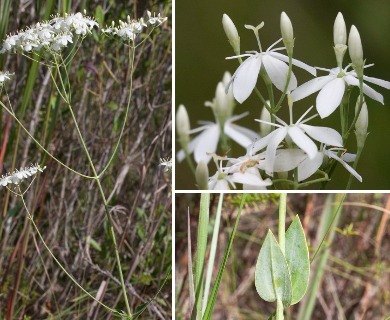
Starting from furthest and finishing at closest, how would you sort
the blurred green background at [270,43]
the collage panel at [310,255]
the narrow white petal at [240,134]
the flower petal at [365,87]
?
the collage panel at [310,255]
the blurred green background at [270,43]
the narrow white petal at [240,134]
the flower petal at [365,87]

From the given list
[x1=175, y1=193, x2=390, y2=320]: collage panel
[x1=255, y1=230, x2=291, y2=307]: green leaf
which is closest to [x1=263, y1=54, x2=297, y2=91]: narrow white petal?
[x1=255, y1=230, x2=291, y2=307]: green leaf

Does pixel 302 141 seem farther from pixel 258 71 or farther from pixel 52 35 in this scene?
pixel 52 35

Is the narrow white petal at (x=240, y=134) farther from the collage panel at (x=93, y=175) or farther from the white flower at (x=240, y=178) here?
the collage panel at (x=93, y=175)

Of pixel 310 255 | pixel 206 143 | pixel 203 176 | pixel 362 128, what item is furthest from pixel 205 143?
pixel 310 255

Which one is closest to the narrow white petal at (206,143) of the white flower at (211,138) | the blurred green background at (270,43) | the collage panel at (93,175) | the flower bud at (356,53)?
the white flower at (211,138)

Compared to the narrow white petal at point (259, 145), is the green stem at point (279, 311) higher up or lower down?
lower down

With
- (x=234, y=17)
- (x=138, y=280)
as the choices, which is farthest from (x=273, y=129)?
(x=138, y=280)
